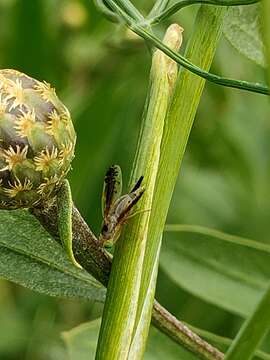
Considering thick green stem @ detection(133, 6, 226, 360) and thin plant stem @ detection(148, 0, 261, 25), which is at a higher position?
thin plant stem @ detection(148, 0, 261, 25)

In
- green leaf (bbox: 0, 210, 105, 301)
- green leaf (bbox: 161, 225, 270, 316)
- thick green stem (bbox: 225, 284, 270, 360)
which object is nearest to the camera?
thick green stem (bbox: 225, 284, 270, 360)

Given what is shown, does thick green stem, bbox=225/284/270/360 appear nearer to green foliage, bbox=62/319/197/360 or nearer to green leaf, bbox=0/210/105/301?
green leaf, bbox=0/210/105/301

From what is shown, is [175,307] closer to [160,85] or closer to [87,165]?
[87,165]

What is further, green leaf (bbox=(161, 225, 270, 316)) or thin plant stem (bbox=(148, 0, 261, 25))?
green leaf (bbox=(161, 225, 270, 316))

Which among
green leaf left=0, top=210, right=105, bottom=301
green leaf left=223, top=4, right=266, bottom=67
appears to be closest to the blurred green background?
green leaf left=223, top=4, right=266, bottom=67

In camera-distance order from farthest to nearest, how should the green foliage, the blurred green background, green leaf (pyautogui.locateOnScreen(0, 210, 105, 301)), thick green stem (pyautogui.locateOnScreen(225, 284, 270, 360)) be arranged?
1. the blurred green background
2. the green foliage
3. green leaf (pyautogui.locateOnScreen(0, 210, 105, 301))
4. thick green stem (pyautogui.locateOnScreen(225, 284, 270, 360))

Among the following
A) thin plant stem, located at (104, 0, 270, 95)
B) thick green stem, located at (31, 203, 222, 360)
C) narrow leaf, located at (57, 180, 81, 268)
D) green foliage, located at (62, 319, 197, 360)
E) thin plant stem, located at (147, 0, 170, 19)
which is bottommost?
green foliage, located at (62, 319, 197, 360)

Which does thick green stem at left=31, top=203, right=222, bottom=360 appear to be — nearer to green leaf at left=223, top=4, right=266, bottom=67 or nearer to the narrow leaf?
the narrow leaf
